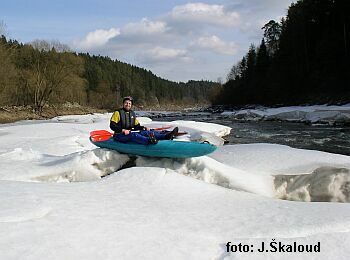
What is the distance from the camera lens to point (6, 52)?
33344 mm

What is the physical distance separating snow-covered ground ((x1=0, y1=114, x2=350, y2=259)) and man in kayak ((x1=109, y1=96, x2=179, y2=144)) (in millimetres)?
471

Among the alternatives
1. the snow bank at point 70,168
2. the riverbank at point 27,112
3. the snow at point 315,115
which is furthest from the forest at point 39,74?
the snow bank at point 70,168

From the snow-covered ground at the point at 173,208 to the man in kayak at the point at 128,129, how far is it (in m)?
0.47

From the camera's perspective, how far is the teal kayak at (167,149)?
23.2 ft

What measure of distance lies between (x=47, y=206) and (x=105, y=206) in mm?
789

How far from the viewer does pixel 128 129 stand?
8508 mm

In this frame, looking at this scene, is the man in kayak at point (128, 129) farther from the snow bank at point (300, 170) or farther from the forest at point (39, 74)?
the forest at point (39, 74)

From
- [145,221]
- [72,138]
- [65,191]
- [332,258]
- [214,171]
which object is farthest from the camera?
[72,138]

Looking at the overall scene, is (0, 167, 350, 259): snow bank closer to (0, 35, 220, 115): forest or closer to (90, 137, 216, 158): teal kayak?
(90, 137, 216, 158): teal kayak

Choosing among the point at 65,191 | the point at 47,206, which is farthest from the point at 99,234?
the point at 65,191

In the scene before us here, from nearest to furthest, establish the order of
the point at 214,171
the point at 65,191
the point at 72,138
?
the point at 65,191, the point at 214,171, the point at 72,138

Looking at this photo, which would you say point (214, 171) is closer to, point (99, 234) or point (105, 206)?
point (105, 206)

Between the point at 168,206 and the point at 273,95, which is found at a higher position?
the point at 273,95

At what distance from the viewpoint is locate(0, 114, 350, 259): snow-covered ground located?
12.3 feet
